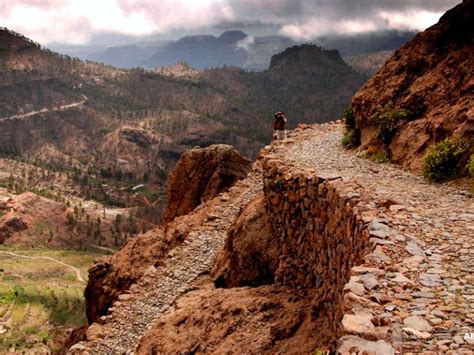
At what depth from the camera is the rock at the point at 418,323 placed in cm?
709

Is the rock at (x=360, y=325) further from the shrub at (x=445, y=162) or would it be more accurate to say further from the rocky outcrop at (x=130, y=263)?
the rocky outcrop at (x=130, y=263)

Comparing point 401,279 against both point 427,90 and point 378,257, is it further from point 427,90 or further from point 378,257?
point 427,90

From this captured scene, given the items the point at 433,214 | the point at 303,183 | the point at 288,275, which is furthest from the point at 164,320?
the point at 433,214

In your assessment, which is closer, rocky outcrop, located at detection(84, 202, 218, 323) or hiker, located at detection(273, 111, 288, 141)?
rocky outcrop, located at detection(84, 202, 218, 323)

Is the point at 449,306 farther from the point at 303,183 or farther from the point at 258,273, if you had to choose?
the point at 258,273

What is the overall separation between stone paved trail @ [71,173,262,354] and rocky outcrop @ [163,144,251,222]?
8.89m

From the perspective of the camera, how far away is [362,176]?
16500 mm

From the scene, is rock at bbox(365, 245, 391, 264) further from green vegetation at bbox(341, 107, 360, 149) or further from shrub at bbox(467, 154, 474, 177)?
green vegetation at bbox(341, 107, 360, 149)

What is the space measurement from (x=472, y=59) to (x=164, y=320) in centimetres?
1650

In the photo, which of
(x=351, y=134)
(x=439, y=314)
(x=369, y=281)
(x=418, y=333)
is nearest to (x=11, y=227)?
(x=351, y=134)

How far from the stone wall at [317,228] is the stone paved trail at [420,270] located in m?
0.70

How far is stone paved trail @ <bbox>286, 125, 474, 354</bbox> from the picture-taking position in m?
7.01

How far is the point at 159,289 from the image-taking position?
902 inches

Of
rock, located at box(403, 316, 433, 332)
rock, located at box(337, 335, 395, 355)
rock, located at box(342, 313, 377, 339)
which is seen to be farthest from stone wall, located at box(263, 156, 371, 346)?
rock, located at box(337, 335, 395, 355)
